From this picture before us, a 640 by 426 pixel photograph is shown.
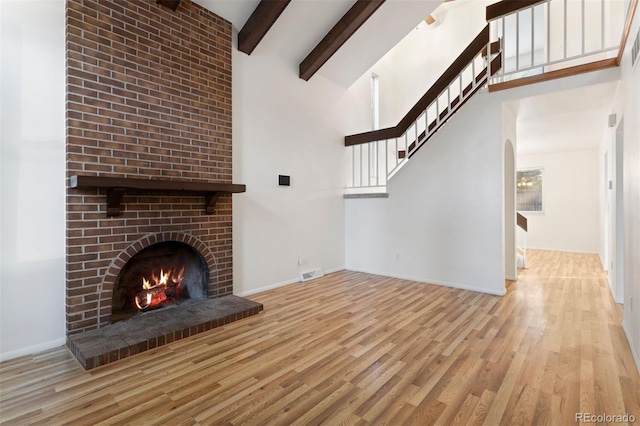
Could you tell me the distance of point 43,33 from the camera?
7.94ft

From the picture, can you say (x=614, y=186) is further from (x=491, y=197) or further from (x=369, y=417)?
(x=369, y=417)

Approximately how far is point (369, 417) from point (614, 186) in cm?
410

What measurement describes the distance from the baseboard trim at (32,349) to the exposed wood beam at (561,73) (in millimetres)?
5109

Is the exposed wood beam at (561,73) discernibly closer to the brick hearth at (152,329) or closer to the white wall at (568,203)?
the brick hearth at (152,329)

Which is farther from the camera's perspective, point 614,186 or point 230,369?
point 614,186

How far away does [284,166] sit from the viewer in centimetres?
431

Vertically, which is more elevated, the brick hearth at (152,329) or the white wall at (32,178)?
the white wall at (32,178)

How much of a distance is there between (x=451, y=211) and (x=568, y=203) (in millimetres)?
5276

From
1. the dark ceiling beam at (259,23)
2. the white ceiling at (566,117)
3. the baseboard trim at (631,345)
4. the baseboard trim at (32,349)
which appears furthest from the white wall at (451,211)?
the baseboard trim at (32,349)

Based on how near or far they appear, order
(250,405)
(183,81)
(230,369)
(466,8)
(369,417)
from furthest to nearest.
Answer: (466,8)
(183,81)
(230,369)
(250,405)
(369,417)

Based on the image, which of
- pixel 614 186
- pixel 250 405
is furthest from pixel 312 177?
pixel 614 186

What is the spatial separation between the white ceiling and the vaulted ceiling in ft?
6.18

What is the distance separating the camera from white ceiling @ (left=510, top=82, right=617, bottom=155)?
11.7 feet

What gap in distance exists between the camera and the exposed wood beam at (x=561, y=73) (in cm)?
319
